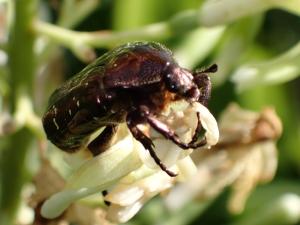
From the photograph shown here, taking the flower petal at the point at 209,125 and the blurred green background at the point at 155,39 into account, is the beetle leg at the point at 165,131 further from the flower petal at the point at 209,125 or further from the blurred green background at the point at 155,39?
the blurred green background at the point at 155,39

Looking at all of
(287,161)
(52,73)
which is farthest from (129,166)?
(287,161)

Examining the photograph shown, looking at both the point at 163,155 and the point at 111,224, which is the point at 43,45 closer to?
the point at 111,224

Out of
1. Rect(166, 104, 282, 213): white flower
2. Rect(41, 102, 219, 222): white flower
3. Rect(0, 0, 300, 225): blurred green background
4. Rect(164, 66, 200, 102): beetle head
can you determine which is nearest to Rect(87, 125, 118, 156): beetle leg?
Rect(41, 102, 219, 222): white flower

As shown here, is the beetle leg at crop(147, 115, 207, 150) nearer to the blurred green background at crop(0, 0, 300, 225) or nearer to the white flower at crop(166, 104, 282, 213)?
the blurred green background at crop(0, 0, 300, 225)

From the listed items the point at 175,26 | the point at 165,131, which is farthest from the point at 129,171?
the point at 175,26

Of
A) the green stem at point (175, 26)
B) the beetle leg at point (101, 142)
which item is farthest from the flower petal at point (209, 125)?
the green stem at point (175, 26)

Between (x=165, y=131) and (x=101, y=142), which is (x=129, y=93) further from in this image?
(x=101, y=142)
